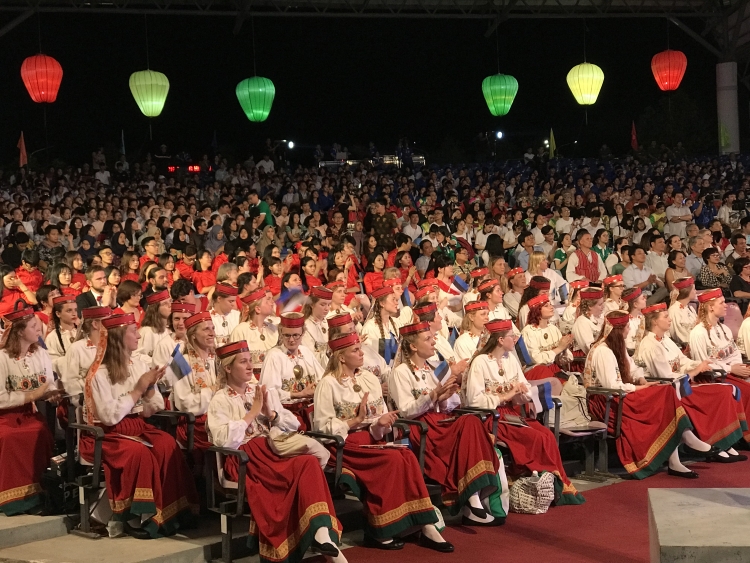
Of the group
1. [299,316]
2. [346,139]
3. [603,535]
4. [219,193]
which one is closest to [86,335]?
[299,316]

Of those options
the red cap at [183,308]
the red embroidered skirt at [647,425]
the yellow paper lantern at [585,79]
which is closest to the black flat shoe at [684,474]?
the red embroidered skirt at [647,425]

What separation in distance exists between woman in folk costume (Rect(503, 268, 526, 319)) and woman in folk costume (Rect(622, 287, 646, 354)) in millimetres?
1516

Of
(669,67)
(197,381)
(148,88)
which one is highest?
(669,67)

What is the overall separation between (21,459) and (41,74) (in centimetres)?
1200

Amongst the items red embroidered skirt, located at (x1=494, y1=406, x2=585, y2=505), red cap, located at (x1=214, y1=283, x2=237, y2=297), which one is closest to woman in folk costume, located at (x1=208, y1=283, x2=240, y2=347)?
red cap, located at (x1=214, y1=283, x2=237, y2=297)

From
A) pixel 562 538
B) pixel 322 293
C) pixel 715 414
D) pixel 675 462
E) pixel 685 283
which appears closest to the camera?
pixel 562 538

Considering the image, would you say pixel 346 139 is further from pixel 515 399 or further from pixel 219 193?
pixel 515 399

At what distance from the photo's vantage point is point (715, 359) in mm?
9602

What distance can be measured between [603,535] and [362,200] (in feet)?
40.0

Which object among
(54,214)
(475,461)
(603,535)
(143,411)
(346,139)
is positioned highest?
(346,139)

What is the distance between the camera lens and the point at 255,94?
737 inches

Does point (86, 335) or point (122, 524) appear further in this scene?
point (86, 335)

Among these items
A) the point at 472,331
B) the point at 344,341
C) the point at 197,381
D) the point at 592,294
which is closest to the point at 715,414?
the point at 592,294

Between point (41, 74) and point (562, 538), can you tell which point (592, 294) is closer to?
point (562, 538)
